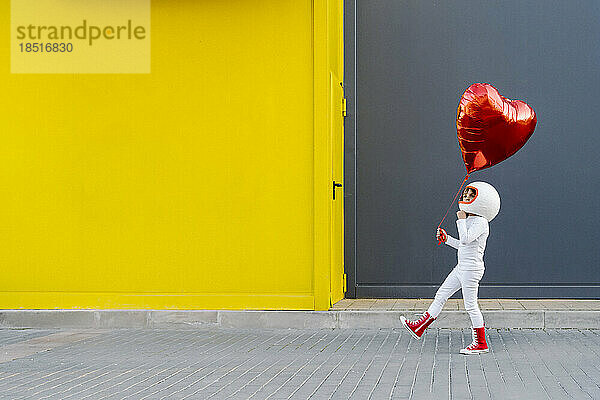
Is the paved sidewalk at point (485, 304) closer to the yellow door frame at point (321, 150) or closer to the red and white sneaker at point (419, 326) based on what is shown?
the yellow door frame at point (321, 150)

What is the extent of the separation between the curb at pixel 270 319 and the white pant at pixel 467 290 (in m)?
1.44

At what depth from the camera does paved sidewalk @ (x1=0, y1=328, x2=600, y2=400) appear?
6973 mm

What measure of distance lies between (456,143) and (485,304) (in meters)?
2.06

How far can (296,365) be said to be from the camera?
8195mm

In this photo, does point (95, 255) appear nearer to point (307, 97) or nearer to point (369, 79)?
point (307, 97)

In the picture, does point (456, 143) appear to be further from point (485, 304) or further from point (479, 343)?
point (479, 343)

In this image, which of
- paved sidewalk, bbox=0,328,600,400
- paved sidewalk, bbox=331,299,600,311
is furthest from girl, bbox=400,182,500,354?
paved sidewalk, bbox=331,299,600,311

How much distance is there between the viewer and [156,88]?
441 inches

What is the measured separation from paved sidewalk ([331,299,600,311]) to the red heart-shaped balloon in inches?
85.9

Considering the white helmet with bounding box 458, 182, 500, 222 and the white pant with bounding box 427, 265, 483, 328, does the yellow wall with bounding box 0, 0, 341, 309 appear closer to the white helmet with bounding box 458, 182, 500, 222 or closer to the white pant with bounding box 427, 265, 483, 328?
the white pant with bounding box 427, 265, 483, 328

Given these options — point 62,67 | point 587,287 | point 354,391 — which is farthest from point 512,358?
point 62,67

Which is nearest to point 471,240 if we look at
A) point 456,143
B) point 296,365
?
point 296,365

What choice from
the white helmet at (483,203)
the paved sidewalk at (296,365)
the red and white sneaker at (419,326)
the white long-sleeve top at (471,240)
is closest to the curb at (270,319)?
the paved sidewalk at (296,365)

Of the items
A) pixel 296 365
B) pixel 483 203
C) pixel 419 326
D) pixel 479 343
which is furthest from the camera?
pixel 419 326
